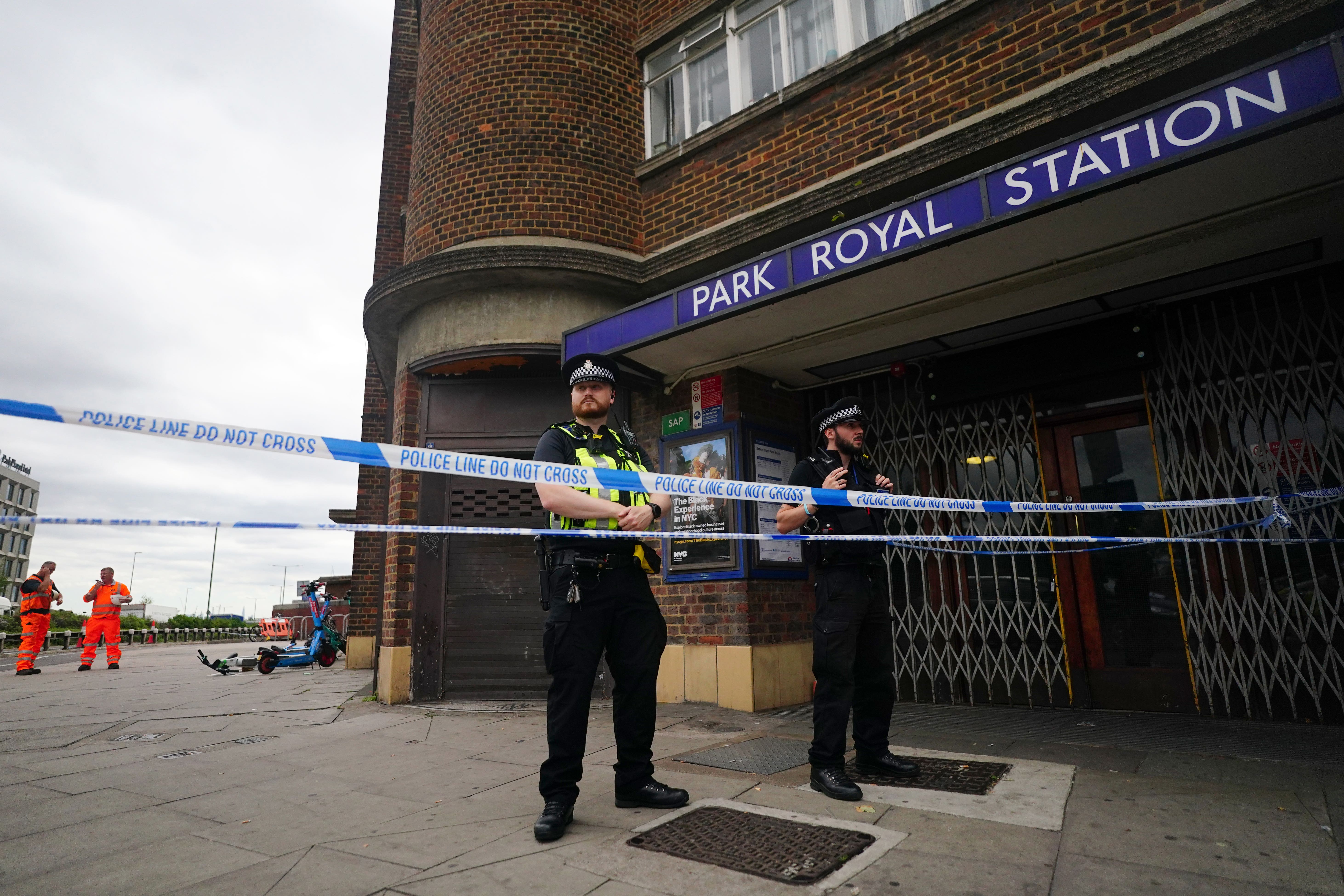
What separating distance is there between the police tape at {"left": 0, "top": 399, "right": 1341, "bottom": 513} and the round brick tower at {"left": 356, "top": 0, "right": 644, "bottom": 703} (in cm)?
442

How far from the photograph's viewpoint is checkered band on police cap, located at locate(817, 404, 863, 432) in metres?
3.87

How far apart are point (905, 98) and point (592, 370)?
13.6 ft

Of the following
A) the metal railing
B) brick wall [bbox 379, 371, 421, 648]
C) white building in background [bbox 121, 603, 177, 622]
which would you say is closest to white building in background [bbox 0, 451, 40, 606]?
white building in background [bbox 121, 603, 177, 622]

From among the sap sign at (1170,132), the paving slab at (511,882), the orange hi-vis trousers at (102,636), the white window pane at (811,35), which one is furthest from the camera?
the orange hi-vis trousers at (102,636)

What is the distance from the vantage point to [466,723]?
5.93m

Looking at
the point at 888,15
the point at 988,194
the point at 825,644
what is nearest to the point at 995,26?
the point at 888,15

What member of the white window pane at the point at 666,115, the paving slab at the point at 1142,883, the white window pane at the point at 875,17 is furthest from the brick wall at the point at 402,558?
the paving slab at the point at 1142,883

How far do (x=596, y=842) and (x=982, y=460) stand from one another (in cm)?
→ 488

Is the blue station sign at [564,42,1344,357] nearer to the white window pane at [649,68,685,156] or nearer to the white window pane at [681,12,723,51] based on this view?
the white window pane at [649,68,685,156]

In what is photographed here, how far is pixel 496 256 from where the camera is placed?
723cm

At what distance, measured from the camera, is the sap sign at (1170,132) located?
11.1ft

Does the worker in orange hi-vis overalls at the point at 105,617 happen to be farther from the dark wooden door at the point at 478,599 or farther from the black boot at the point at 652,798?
the black boot at the point at 652,798

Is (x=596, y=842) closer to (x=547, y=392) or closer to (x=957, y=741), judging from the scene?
(x=957, y=741)

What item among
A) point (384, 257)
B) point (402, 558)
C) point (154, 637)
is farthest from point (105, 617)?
point (154, 637)
